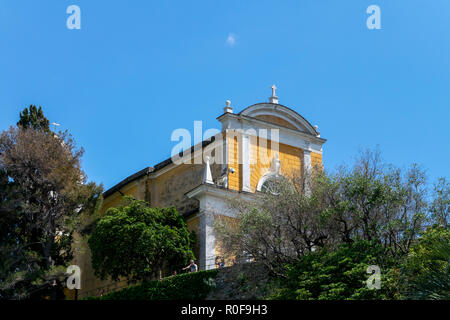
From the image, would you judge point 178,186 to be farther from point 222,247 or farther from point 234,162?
point 222,247

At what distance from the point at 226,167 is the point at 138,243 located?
674cm

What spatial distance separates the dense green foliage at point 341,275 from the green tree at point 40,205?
12914 millimetres

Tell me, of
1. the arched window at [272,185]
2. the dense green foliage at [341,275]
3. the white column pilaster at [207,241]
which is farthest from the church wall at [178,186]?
the dense green foliage at [341,275]

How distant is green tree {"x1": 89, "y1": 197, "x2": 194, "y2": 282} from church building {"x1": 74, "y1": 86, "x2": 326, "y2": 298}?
1655 mm

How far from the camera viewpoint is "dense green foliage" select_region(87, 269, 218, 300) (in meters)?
31.7

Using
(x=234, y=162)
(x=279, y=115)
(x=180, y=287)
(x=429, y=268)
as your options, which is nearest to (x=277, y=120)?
(x=279, y=115)

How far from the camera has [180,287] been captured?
105 ft

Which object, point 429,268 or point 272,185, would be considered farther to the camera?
point 272,185

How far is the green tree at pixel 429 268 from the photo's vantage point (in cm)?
2194

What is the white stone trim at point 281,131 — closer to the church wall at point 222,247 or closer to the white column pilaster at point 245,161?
the white column pilaster at point 245,161

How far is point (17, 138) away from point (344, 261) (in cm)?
1888
